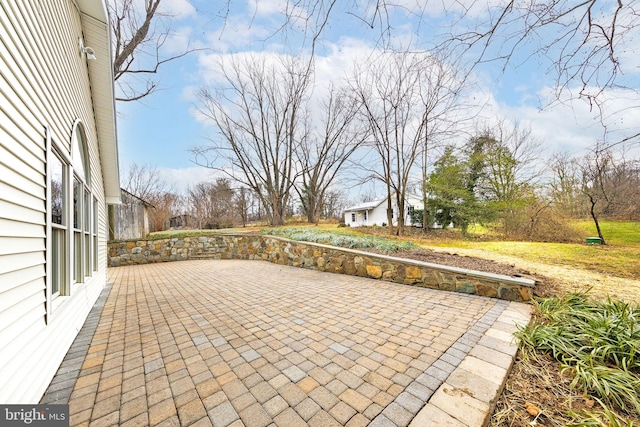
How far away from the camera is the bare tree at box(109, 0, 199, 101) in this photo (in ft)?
22.0

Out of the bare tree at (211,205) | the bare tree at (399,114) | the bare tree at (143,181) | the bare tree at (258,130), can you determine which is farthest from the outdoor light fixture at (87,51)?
the bare tree at (143,181)

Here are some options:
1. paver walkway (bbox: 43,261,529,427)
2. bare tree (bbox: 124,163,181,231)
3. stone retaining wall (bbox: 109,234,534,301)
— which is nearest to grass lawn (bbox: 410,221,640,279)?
stone retaining wall (bbox: 109,234,534,301)

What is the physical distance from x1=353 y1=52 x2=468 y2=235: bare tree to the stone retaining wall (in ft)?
24.0

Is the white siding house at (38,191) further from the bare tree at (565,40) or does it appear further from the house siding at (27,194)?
the bare tree at (565,40)

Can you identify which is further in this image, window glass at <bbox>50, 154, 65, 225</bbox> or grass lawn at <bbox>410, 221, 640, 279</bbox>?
grass lawn at <bbox>410, 221, 640, 279</bbox>

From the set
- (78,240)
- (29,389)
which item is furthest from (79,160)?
(29,389)

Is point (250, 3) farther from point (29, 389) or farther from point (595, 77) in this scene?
point (595, 77)

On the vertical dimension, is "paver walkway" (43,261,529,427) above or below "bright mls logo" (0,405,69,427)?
below

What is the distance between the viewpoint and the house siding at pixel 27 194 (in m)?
1.41

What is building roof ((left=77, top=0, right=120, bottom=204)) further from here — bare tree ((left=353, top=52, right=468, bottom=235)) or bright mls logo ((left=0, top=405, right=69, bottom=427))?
bare tree ((left=353, top=52, right=468, bottom=235))

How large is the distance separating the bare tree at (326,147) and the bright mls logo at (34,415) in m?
15.7

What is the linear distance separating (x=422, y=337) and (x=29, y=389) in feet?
10.3

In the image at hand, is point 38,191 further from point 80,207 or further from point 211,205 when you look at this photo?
point 211,205

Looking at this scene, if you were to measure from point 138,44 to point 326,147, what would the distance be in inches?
501
